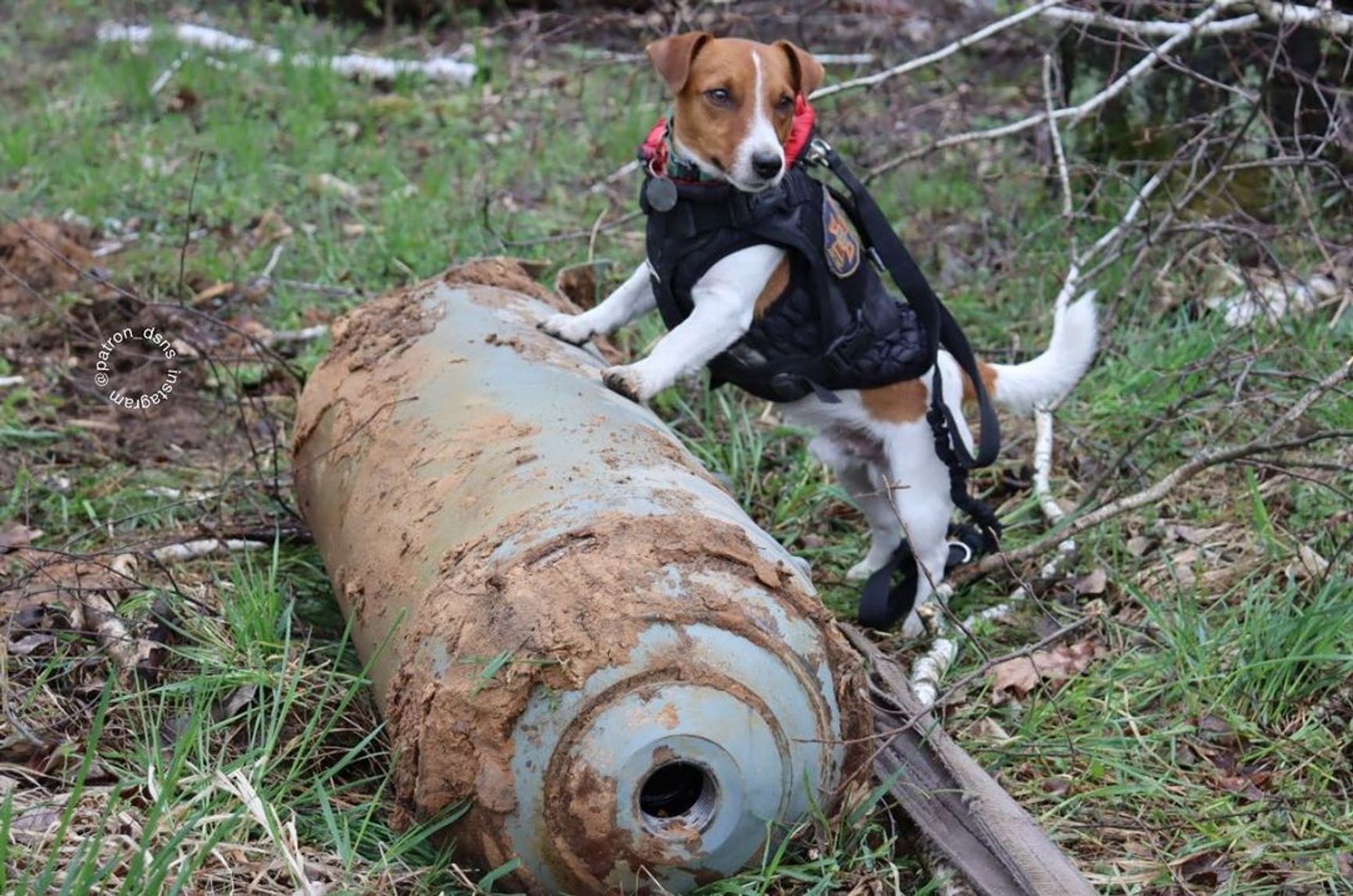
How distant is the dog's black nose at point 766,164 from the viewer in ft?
10.5

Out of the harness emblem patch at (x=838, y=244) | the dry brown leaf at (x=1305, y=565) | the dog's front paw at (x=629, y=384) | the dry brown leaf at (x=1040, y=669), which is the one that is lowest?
the dry brown leaf at (x=1040, y=669)

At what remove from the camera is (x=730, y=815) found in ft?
7.74

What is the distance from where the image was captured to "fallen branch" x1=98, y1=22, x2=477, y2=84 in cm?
784

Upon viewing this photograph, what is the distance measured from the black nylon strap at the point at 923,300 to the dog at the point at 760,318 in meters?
0.08

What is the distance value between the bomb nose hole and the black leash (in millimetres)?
1228

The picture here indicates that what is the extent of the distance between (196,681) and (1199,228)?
3.26 meters

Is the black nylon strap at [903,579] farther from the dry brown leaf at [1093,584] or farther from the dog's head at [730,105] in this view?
the dog's head at [730,105]

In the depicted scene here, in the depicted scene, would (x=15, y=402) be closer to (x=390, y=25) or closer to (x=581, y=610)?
(x=581, y=610)

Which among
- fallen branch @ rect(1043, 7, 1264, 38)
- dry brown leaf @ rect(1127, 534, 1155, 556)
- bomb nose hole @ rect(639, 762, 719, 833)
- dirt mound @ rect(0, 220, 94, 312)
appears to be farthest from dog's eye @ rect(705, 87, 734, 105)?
dirt mound @ rect(0, 220, 94, 312)

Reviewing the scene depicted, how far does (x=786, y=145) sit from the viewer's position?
11.1 feet

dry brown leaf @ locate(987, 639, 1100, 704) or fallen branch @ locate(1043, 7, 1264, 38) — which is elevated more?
fallen branch @ locate(1043, 7, 1264, 38)

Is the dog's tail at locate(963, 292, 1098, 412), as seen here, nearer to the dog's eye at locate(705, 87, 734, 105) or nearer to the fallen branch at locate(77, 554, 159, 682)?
the dog's eye at locate(705, 87, 734, 105)

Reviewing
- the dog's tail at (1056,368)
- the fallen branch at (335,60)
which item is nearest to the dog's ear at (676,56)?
the dog's tail at (1056,368)

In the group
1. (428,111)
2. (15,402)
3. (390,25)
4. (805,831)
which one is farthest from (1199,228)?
(390,25)
